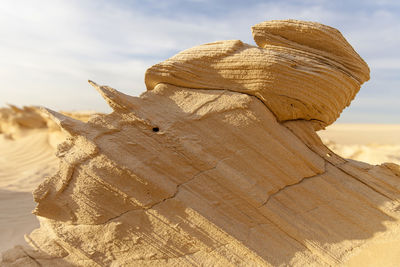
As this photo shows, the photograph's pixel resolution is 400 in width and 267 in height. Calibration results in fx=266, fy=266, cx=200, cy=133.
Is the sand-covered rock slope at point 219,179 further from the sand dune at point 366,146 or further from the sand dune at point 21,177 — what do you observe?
the sand dune at point 366,146

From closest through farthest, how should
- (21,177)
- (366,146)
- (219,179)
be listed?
(219,179)
(21,177)
(366,146)

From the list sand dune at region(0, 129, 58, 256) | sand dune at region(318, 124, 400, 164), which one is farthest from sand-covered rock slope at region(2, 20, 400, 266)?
sand dune at region(318, 124, 400, 164)

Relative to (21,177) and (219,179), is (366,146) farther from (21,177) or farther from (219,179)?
(21,177)

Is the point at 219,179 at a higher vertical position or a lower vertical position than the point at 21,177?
higher

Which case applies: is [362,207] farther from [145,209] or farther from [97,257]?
[97,257]

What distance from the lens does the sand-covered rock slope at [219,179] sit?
2.39 meters

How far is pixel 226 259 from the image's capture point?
2266 millimetres

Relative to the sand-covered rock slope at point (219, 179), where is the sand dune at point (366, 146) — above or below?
below

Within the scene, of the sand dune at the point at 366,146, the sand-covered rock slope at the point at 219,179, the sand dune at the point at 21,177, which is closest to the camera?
the sand-covered rock slope at the point at 219,179

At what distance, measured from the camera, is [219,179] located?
8.37 feet

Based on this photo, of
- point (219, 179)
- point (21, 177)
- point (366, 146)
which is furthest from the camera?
point (366, 146)

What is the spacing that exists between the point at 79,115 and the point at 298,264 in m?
12.2

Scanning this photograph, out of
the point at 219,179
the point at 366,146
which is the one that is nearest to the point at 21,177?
the point at 219,179

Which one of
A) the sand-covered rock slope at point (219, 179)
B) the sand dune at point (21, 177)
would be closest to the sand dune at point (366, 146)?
the sand-covered rock slope at point (219, 179)
